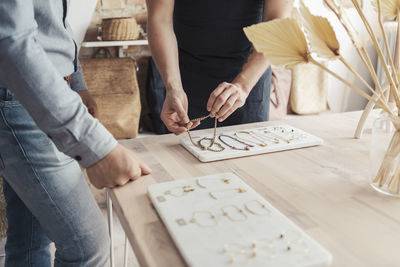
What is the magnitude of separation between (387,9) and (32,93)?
0.73 meters

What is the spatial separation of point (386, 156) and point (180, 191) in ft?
1.38

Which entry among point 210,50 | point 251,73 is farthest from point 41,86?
point 210,50

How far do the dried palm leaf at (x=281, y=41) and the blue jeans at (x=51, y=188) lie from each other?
531 mm

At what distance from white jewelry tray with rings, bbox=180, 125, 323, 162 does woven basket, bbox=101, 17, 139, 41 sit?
1530 millimetres

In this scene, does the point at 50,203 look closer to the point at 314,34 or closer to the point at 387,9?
the point at 314,34

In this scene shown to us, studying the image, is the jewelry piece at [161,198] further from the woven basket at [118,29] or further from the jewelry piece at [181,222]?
the woven basket at [118,29]

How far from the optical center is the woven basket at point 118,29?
235cm

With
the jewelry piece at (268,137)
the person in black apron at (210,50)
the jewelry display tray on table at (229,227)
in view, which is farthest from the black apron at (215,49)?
the jewelry display tray on table at (229,227)

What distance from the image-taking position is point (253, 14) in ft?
4.82

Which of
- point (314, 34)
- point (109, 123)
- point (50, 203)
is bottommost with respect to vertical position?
point (109, 123)

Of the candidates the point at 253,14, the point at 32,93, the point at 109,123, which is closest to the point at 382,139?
the point at 32,93

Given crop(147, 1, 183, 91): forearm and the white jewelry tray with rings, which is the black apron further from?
A: the white jewelry tray with rings

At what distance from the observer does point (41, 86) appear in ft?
2.23

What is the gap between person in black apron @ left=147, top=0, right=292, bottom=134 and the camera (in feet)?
4.24
